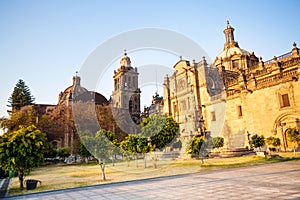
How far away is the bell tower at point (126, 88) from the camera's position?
5627cm

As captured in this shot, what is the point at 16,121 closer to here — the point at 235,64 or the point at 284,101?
the point at 284,101

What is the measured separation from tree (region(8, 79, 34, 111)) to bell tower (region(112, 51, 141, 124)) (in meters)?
20.5

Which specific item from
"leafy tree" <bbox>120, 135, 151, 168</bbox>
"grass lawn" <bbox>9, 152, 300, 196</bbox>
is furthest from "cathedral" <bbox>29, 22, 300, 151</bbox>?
"leafy tree" <bbox>120, 135, 151, 168</bbox>

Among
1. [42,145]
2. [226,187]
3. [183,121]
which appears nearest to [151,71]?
[42,145]

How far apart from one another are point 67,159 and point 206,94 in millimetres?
23785

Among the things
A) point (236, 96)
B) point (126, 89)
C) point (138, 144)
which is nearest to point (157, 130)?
point (138, 144)

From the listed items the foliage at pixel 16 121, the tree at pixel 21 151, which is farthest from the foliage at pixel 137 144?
the foliage at pixel 16 121

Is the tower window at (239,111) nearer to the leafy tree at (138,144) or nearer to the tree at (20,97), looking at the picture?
the leafy tree at (138,144)

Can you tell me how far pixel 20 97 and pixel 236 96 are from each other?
46.4 m

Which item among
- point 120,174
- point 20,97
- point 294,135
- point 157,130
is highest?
point 20,97

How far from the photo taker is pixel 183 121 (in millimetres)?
36719

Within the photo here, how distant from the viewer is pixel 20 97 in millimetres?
48406

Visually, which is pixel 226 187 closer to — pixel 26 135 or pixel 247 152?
pixel 26 135

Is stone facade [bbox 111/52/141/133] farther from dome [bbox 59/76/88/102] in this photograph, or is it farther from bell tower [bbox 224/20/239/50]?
bell tower [bbox 224/20/239/50]
